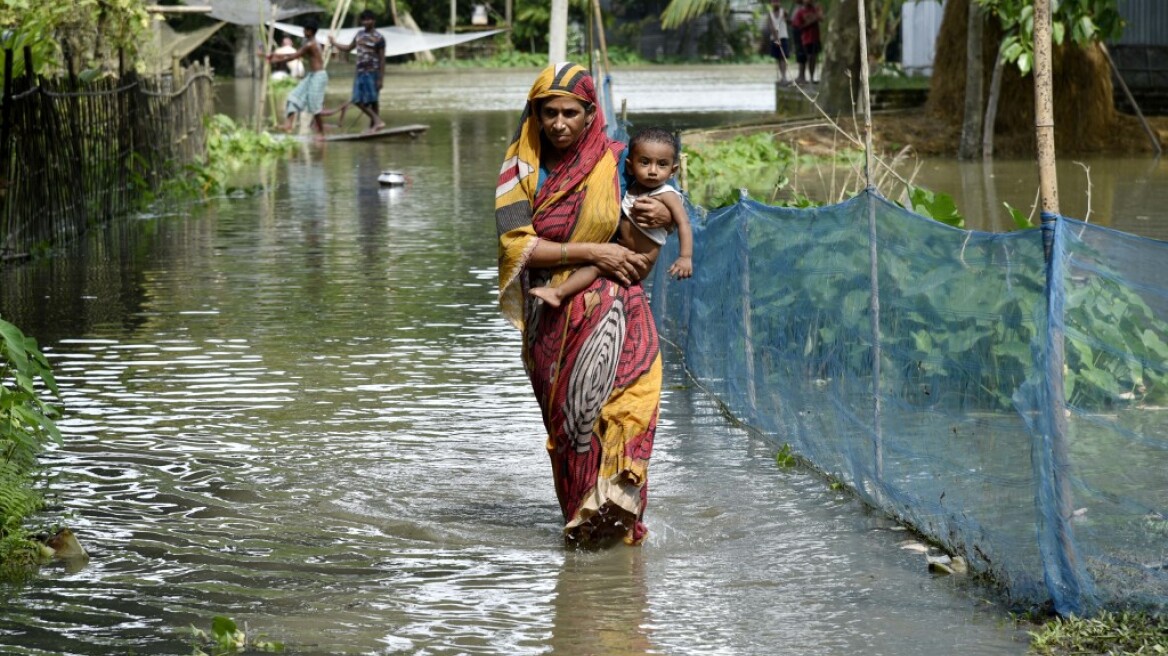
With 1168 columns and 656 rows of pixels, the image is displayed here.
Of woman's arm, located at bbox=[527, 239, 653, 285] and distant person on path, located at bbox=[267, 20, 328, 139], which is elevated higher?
distant person on path, located at bbox=[267, 20, 328, 139]

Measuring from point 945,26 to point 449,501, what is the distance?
1741cm

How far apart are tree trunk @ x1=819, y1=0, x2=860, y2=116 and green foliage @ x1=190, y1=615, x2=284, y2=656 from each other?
20.0 m

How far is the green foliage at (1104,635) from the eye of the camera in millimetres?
4285

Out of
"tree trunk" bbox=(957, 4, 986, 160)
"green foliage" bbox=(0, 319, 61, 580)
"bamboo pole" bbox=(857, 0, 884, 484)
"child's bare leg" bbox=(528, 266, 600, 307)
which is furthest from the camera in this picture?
"tree trunk" bbox=(957, 4, 986, 160)

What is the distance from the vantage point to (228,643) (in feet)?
15.0

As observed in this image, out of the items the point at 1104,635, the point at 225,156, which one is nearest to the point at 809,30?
the point at 225,156

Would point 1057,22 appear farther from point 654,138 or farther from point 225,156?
point 225,156

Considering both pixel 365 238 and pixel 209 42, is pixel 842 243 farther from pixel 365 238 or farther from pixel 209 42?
pixel 209 42

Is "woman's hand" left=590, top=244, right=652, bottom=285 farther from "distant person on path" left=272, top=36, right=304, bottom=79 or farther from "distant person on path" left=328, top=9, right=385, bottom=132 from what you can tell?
"distant person on path" left=272, top=36, right=304, bottom=79

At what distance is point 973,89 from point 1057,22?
5.78 metres

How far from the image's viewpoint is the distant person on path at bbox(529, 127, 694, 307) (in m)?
5.34

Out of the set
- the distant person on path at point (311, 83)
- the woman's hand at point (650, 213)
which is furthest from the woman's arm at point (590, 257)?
the distant person on path at point (311, 83)

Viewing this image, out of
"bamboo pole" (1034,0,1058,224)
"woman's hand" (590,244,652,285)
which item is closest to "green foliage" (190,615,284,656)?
"woman's hand" (590,244,652,285)

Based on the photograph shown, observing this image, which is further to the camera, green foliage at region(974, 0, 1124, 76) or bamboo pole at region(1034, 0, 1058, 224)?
green foliage at region(974, 0, 1124, 76)
